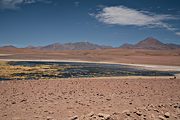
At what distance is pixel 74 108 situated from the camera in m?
10.8

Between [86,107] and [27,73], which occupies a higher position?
[27,73]

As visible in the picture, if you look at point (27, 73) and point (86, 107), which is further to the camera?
point (27, 73)

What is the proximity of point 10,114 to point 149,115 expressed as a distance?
528 centimetres

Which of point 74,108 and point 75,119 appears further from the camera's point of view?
point 74,108

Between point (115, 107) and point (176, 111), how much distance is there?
9.23 feet

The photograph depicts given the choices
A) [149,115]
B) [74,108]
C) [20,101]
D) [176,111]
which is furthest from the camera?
[20,101]

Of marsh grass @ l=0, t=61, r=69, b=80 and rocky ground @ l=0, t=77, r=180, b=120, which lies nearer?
rocky ground @ l=0, t=77, r=180, b=120

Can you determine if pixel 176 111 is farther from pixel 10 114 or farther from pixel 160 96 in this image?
pixel 10 114

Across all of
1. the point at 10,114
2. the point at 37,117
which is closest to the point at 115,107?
the point at 37,117

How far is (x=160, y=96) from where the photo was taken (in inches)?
559

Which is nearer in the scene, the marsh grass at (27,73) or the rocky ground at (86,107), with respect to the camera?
the rocky ground at (86,107)

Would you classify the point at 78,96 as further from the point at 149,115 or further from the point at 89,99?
the point at 149,115

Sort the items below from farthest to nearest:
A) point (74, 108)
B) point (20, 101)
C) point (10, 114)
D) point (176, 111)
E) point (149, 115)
A: point (20, 101) → point (74, 108) → point (10, 114) → point (176, 111) → point (149, 115)

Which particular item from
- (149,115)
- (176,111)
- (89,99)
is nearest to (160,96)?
(89,99)
